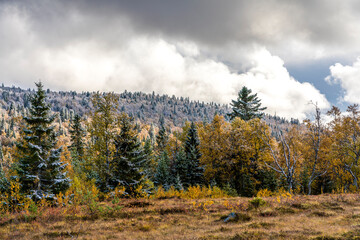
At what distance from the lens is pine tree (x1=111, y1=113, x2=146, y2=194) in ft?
76.7

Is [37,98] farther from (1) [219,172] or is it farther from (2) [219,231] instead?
(1) [219,172]

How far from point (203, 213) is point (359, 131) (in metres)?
31.6

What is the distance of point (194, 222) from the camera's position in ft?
39.4

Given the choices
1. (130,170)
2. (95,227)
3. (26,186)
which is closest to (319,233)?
(95,227)

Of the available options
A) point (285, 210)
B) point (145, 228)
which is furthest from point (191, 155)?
point (145, 228)

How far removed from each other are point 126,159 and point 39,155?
26.8 feet

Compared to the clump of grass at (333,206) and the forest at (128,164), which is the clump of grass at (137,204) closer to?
the forest at (128,164)

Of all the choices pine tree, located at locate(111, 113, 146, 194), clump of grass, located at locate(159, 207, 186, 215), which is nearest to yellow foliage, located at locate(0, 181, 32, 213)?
pine tree, located at locate(111, 113, 146, 194)

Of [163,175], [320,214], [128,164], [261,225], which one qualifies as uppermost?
[128,164]

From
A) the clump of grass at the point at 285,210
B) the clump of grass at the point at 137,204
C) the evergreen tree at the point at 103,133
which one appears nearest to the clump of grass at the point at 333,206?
the clump of grass at the point at 285,210

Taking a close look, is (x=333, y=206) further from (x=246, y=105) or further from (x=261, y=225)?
(x=246, y=105)

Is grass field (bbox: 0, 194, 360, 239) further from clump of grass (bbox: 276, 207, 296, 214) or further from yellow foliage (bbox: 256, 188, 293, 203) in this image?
yellow foliage (bbox: 256, 188, 293, 203)

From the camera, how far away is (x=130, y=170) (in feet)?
78.1

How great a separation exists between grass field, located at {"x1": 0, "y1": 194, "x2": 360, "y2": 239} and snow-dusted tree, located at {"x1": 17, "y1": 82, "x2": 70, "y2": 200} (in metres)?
7.18
